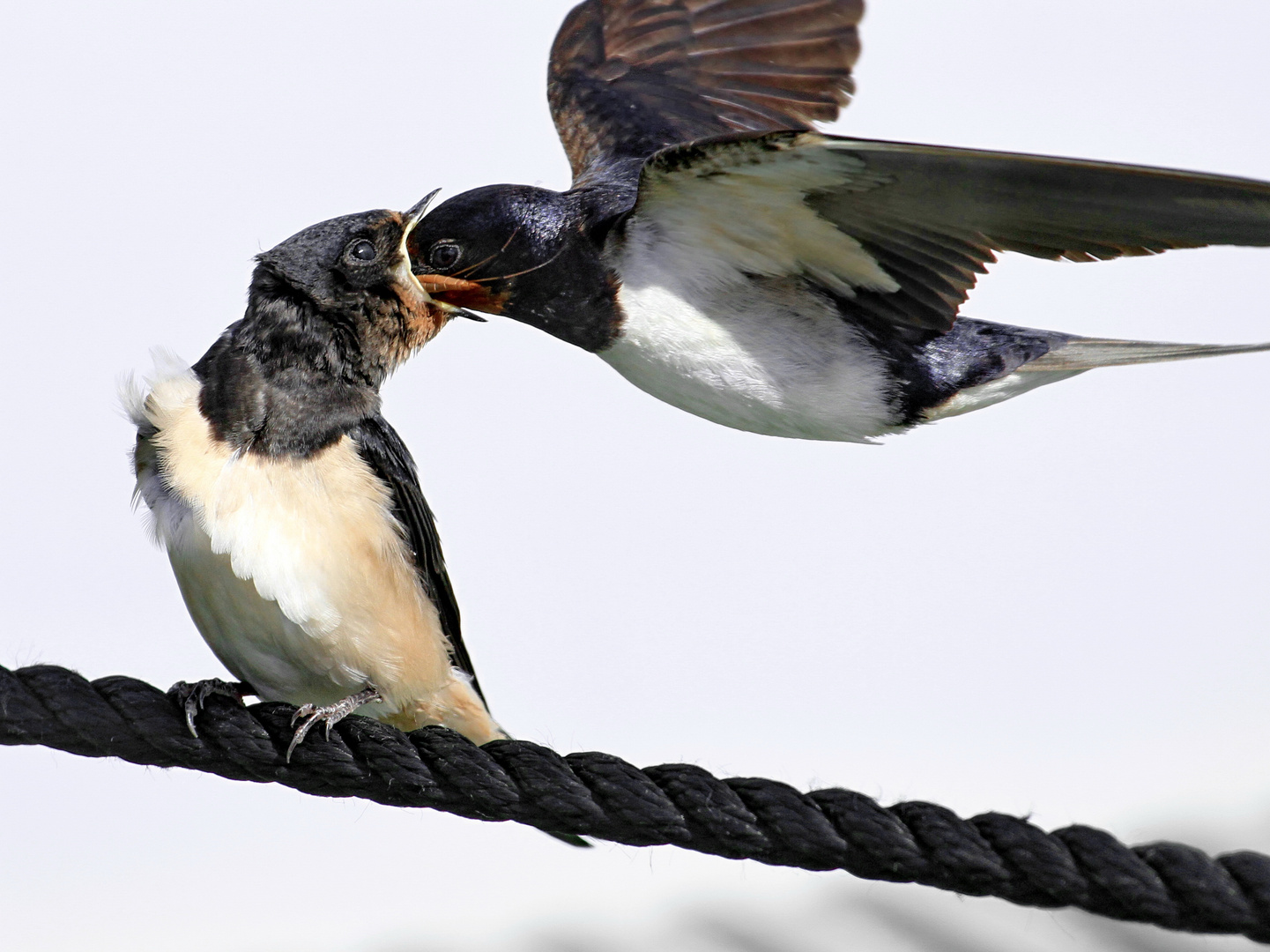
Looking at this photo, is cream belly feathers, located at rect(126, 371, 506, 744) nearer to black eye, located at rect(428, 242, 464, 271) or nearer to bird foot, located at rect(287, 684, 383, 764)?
bird foot, located at rect(287, 684, 383, 764)

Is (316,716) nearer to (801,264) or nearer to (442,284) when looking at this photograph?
(442,284)

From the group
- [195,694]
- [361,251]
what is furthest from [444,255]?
[195,694]

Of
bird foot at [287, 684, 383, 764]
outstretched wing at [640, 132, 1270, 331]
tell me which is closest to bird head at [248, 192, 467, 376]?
outstretched wing at [640, 132, 1270, 331]

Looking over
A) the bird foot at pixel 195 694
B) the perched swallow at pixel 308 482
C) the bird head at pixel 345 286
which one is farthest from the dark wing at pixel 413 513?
the bird foot at pixel 195 694

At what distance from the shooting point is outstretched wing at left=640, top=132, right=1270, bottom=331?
7.62ft

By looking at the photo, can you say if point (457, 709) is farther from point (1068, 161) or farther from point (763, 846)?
point (1068, 161)

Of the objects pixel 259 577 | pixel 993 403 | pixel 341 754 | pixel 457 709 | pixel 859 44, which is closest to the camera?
pixel 341 754

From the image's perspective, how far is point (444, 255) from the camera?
290cm

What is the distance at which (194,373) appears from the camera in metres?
2.62

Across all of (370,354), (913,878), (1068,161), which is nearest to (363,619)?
(370,354)

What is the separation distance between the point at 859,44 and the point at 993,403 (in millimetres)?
1257

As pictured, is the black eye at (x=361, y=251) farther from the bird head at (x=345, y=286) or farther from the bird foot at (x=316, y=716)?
the bird foot at (x=316, y=716)

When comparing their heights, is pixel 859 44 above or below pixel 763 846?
above

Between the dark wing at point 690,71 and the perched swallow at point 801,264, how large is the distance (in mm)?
533
